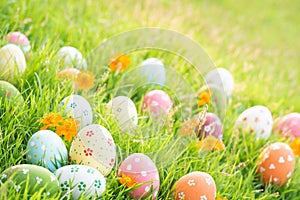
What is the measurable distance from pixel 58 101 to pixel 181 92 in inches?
27.1

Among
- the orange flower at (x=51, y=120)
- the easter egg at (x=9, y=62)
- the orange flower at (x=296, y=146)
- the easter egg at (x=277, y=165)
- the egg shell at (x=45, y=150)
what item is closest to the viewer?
the egg shell at (x=45, y=150)

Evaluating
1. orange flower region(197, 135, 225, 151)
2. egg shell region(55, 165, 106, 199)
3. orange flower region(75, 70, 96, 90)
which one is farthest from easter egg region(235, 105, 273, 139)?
egg shell region(55, 165, 106, 199)

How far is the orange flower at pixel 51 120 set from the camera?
178cm

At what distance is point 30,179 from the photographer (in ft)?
4.85

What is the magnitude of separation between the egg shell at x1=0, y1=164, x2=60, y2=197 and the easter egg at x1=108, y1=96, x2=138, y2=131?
1.66 ft

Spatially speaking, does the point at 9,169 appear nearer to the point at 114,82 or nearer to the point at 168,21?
the point at 114,82

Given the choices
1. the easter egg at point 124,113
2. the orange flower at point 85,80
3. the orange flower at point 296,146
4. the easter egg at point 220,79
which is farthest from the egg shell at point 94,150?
the orange flower at point 296,146

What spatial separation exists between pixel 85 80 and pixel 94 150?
509 millimetres

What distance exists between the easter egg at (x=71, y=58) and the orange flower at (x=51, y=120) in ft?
1.80

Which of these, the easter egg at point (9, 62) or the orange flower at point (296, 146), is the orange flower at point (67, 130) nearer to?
the easter egg at point (9, 62)

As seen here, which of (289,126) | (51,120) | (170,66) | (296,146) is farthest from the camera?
(170,66)

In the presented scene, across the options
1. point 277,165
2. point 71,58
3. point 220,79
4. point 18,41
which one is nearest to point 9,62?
point 18,41

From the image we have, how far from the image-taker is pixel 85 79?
2139mm

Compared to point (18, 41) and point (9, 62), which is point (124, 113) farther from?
point (18, 41)
